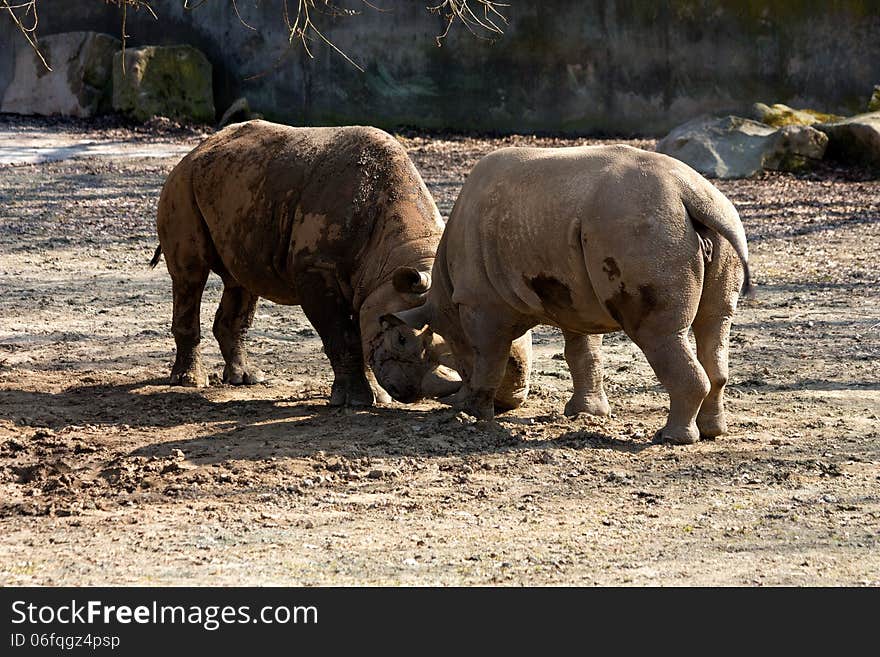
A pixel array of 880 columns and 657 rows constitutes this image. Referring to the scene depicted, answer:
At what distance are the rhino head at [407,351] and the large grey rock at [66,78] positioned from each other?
13919mm

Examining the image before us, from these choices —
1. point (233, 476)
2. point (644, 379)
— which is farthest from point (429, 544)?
point (644, 379)

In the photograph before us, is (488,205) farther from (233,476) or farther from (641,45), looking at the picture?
(641,45)

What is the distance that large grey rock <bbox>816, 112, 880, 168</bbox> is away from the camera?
17141 mm

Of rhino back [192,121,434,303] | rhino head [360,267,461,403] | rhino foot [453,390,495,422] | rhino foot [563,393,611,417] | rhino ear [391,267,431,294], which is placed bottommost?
rhino foot [563,393,611,417]

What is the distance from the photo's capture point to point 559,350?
387 inches

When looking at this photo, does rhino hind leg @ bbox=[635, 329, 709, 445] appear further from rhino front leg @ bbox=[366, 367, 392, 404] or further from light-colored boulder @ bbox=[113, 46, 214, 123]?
light-colored boulder @ bbox=[113, 46, 214, 123]

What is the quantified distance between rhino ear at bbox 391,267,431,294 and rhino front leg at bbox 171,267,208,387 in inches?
80.7

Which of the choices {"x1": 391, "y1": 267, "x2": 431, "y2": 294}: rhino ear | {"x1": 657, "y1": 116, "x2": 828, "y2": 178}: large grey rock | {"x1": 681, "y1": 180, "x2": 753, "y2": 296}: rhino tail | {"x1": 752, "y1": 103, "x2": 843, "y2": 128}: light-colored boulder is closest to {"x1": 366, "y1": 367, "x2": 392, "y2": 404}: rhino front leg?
{"x1": 391, "y1": 267, "x2": 431, "y2": 294}: rhino ear

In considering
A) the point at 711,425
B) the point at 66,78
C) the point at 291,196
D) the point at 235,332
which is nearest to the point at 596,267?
the point at 711,425

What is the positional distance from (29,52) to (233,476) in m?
16.1

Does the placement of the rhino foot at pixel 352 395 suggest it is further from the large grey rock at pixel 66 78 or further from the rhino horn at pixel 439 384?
the large grey rock at pixel 66 78

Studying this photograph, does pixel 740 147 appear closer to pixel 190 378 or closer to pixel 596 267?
pixel 190 378

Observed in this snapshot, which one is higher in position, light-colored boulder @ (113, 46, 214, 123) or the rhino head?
light-colored boulder @ (113, 46, 214, 123)

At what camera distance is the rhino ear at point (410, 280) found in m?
7.57
